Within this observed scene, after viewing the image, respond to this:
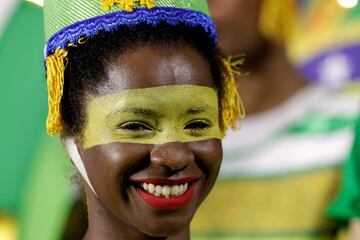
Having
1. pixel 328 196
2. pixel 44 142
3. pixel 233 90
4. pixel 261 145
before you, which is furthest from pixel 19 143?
pixel 233 90

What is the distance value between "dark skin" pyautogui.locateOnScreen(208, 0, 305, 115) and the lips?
108cm

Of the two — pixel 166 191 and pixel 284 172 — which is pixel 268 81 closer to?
pixel 284 172

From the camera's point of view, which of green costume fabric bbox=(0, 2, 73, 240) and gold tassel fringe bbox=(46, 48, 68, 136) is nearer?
gold tassel fringe bbox=(46, 48, 68, 136)

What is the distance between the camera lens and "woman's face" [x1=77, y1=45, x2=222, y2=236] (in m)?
1.02

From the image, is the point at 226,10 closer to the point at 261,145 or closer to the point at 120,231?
the point at 261,145

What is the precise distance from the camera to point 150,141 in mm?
1026

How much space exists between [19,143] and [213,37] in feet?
3.67

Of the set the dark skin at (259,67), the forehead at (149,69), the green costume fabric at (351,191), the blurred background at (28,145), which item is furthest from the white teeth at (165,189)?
the dark skin at (259,67)

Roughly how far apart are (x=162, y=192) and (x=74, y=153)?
123 millimetres

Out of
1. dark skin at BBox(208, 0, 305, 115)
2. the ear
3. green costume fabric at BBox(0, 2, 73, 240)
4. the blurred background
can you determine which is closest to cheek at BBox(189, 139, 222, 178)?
the ear

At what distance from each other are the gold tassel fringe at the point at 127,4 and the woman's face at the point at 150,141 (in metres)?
0.05

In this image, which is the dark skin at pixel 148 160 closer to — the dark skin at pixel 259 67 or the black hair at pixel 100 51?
the black hair at pixel 100 51

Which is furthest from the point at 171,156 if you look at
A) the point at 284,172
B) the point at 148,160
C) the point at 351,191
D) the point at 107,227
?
the point at 284,172

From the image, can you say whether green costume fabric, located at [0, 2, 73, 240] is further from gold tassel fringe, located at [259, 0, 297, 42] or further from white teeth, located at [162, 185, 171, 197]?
white teeth, located at [162, 185, 171, 197]
